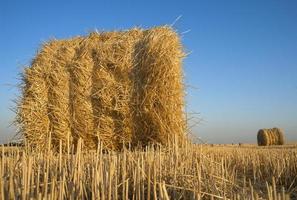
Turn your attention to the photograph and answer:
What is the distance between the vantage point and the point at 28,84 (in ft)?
21.4

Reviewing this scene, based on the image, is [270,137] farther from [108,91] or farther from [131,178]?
Result: [131,178]

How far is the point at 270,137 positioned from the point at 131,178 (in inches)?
465

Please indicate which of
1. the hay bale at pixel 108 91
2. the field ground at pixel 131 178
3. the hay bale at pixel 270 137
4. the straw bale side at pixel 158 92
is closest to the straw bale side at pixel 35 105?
the hay bale at pixel 108 91

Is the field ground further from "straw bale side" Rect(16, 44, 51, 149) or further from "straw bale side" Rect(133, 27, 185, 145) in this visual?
Result: "straw bale side" Rect(16, 44, 51, 149)

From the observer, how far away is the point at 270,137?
14188 mm

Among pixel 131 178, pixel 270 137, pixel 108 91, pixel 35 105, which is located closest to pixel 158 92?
pixel 108 91

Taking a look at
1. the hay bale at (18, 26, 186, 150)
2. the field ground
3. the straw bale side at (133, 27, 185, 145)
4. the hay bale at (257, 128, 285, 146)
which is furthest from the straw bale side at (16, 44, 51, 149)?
the hay bale at (257, 128, 285, 146)

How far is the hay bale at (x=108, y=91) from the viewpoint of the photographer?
587 centimetres

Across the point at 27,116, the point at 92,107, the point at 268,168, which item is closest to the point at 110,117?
the point at 92,107

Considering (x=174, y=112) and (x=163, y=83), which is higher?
(x=163, y=83)

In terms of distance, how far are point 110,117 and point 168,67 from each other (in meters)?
1.02

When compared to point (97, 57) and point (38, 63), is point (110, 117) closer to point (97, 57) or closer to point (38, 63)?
point (97, 57)

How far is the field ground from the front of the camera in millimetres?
2223

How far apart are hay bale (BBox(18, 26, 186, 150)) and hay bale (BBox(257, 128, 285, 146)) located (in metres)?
8.68
